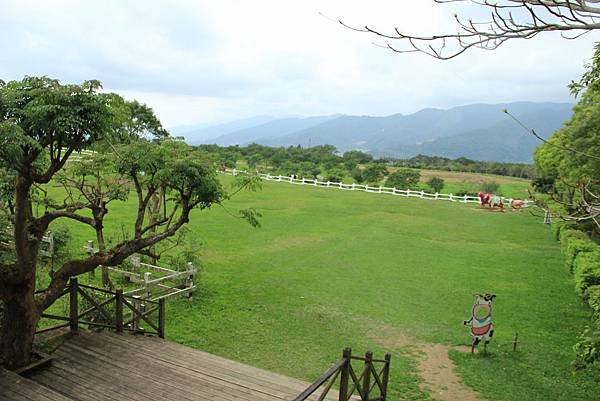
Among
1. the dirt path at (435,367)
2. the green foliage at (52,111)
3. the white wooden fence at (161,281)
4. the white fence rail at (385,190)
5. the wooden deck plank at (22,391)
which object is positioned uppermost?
the green foliage at (52,111)

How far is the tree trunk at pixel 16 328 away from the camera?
689 centimetres

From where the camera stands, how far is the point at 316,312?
12305 mm

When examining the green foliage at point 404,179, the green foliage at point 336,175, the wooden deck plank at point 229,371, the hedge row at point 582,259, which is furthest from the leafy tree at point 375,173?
the wooden deck plank at point 229,371

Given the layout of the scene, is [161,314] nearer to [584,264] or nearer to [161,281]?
[161,281]

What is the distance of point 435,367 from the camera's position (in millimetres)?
9492

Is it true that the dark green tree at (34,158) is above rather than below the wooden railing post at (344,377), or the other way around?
above

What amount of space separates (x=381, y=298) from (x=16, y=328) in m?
9.81

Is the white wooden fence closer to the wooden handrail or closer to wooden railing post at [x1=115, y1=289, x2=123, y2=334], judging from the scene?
wooden railing post at [x1=115, y1=289, x2=123, y2=334]

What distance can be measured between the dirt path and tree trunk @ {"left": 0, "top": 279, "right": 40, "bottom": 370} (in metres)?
7.14

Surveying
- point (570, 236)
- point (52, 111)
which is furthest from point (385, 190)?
point (52, 111)

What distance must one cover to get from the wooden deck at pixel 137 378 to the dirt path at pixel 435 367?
3104 mm

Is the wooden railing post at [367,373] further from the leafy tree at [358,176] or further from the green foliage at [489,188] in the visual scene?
the leafy tree at [358,176]

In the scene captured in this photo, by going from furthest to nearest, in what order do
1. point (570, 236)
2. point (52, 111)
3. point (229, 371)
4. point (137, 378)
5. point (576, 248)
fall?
1. point (570, 236)
2. point (576, 248)
3. point (229, 371)
4. point (137, 378)
5. point (52, 111)

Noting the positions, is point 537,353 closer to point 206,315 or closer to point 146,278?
point 206,315
